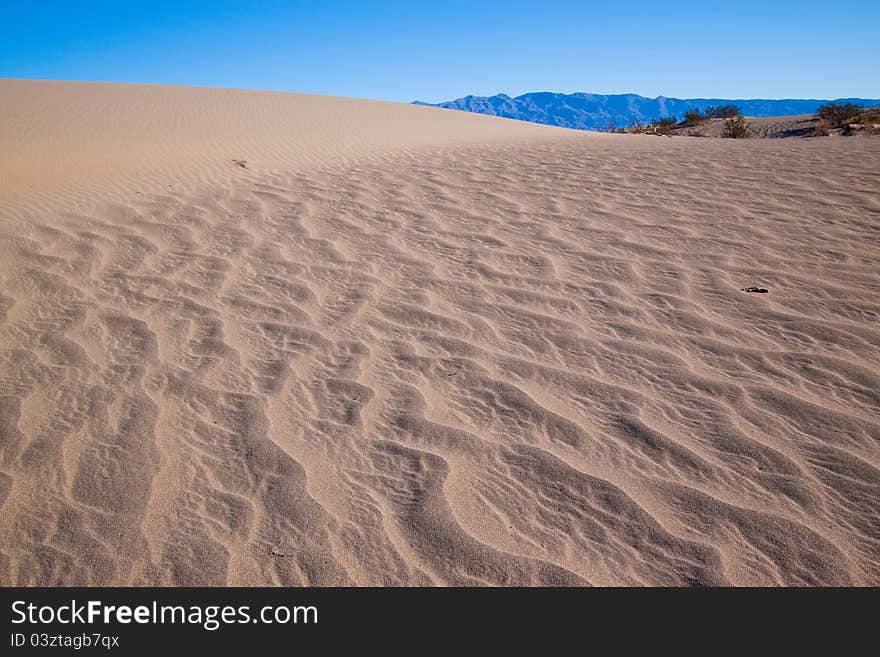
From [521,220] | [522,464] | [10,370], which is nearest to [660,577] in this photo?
[522,464]

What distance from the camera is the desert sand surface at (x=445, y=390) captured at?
1.59m

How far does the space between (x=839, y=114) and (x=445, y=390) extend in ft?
64.6

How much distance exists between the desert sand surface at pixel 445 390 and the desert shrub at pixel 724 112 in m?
19.0

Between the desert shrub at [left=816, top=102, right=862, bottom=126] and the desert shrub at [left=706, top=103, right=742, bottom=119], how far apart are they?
3613mm

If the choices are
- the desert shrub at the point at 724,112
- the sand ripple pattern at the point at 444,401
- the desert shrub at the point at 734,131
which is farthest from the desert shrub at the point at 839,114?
the sand ripple pattern at the point at 444,401

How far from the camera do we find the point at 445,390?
226cm

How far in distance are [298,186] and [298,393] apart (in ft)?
12.6

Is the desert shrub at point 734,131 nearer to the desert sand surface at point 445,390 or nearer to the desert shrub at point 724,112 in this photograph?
the desert shrub at point 724,112

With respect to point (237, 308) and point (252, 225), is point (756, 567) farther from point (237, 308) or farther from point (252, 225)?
point (252, 225)

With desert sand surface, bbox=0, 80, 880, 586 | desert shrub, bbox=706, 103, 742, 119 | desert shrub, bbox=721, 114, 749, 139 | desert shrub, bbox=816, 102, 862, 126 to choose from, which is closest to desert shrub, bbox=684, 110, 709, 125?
desert shrub, bbox=706, 103, 742, 119

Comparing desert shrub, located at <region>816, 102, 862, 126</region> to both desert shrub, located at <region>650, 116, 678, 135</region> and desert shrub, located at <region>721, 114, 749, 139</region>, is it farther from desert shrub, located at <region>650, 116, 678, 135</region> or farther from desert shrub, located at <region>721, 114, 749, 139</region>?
desert shrub, located at <region>650, 116, 678, 135</region>

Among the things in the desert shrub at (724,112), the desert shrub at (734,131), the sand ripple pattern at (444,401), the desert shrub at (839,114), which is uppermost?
the desert shrub at (724,112)

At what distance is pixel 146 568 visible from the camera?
60.2 inches

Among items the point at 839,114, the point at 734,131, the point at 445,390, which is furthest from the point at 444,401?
the point at 839,114
